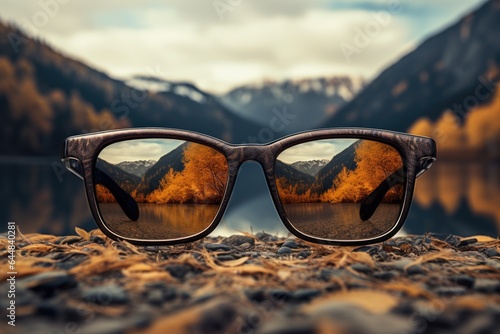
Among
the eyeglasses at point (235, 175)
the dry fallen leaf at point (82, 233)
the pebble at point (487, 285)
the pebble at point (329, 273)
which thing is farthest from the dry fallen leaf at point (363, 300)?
the dry fallen leaf at point (82, 233)

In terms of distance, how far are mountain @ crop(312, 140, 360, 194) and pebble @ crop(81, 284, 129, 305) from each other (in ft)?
2.52

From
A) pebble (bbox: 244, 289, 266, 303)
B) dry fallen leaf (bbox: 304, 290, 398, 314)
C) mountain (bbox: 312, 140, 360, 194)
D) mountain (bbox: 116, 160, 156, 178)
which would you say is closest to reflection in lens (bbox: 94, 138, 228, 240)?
mountain (bbox: 116, 160, 156, 178)

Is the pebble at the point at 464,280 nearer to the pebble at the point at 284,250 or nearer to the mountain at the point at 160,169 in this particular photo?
the pebble at the point at 284,250

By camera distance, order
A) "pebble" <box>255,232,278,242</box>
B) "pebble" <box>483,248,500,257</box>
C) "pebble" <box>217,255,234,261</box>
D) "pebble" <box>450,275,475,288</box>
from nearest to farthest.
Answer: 1. "pebble" <box>450,275,475,288</box>
2. "pebble" <box>217,255,234,261</box>
3. "pebble" <box>483,248,500,257</box>
4. "pebble" <box>255,232,278,242</box>

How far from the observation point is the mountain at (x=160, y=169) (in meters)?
1.38

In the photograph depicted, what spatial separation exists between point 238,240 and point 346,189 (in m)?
0.39

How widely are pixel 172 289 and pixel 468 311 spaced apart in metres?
0.54

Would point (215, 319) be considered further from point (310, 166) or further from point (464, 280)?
point (310, 166)

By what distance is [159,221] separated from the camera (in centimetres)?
137

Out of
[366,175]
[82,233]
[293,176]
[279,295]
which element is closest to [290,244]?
[293,176]

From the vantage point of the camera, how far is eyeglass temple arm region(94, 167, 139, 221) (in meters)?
1.38

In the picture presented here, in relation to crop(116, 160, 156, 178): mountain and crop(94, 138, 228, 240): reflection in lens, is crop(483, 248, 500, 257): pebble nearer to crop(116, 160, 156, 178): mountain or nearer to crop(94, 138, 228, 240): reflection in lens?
crop(94, 138, 228, 240): reflection in lens

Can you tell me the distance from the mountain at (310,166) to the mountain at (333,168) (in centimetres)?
1

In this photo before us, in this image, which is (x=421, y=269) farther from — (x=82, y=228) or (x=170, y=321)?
(x=82, y=228)
